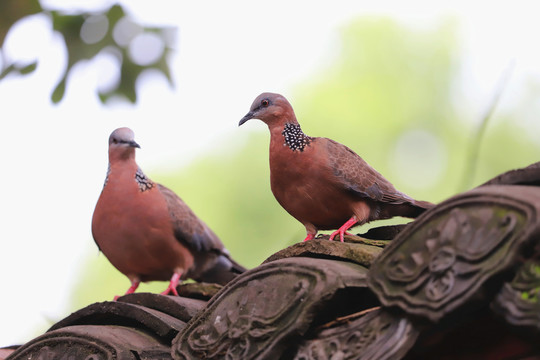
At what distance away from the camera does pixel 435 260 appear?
68.4 inches

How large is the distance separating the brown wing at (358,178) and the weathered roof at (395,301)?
3.01ft

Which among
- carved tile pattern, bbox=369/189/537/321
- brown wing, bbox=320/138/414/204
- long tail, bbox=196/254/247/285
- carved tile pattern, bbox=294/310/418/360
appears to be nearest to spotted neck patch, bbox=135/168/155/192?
long tail, bbox=196/254/247/285

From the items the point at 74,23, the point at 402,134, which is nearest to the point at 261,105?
the point at 74,23

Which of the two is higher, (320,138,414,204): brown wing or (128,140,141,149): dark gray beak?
(128,140,141,149): dark gray beak

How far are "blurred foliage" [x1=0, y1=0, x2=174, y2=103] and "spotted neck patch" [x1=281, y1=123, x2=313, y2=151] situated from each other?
1.21 metres

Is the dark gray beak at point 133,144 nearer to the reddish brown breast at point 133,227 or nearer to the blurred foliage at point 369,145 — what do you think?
the reddish brown breast at point 133,227

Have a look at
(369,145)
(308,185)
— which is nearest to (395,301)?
(308,185)

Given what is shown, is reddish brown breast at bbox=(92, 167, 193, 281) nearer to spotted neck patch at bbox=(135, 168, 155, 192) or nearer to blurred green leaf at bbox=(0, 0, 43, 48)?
spotted neck patch at bbox=(135, 168, 155, 192)

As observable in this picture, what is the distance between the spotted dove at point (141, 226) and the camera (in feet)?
13.3

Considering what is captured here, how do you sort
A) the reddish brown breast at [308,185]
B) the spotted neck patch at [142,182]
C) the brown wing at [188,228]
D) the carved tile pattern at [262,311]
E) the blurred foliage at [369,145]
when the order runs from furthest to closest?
the blurred foliage at [369,145] < the brown wing at [188,228] < the spotted neck patch at [142,182] < the reddish brown breast at [308,185] < the carved tile pattern at [262,311]

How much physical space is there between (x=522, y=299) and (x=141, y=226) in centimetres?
282

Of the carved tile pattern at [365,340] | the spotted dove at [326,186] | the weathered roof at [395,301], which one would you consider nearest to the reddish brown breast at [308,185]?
the spotted dove at [326,186]

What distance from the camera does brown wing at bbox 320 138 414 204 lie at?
10.8 ft

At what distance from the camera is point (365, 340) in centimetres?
183
